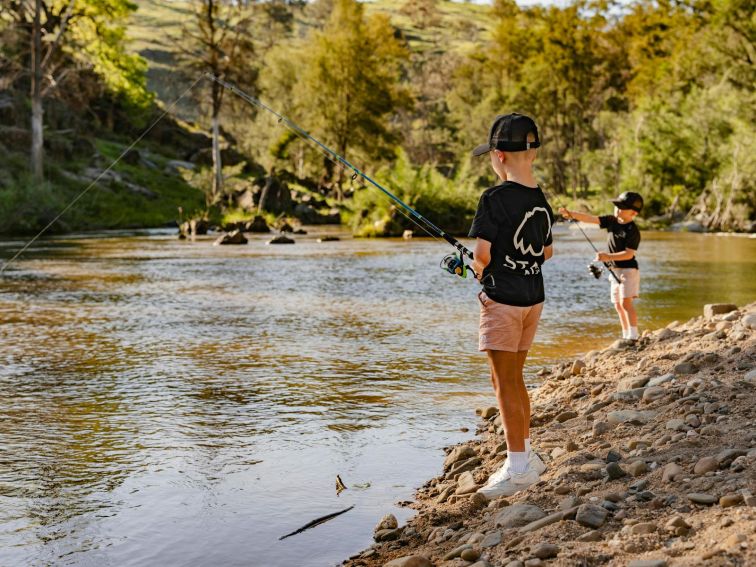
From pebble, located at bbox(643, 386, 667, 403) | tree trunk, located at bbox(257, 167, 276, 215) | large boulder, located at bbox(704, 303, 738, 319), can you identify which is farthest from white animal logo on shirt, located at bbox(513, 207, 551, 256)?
tree trunk, located at bbox(257, 167, 276, 215)

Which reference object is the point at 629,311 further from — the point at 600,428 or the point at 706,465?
the point at 706,465

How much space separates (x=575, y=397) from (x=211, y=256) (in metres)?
19.5

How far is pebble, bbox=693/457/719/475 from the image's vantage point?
4408mm

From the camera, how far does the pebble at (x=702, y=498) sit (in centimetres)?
398

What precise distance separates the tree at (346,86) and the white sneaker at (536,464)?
54.4 meters

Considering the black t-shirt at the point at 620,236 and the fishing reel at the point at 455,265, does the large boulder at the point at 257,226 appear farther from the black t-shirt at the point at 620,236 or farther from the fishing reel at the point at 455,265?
the fishing reel at the point at 455,265

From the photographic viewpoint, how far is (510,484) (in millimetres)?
5023

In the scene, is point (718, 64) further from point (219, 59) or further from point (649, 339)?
point (649, 339)

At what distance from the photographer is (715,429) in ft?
16.7

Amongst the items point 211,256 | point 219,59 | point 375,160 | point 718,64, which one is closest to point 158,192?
point 219,59

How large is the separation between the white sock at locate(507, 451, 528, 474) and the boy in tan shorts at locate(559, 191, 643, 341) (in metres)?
4.21

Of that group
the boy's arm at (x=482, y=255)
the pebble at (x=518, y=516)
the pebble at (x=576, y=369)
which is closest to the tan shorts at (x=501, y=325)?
the boy's arm at (x=482, y=255)

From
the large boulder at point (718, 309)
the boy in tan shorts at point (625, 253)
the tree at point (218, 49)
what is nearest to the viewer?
the boy in tan shorts at point (625, 253)

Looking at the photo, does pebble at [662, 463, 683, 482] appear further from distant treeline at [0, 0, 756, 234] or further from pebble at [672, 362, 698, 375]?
distant treeline at [0, 0, 756, 234]
